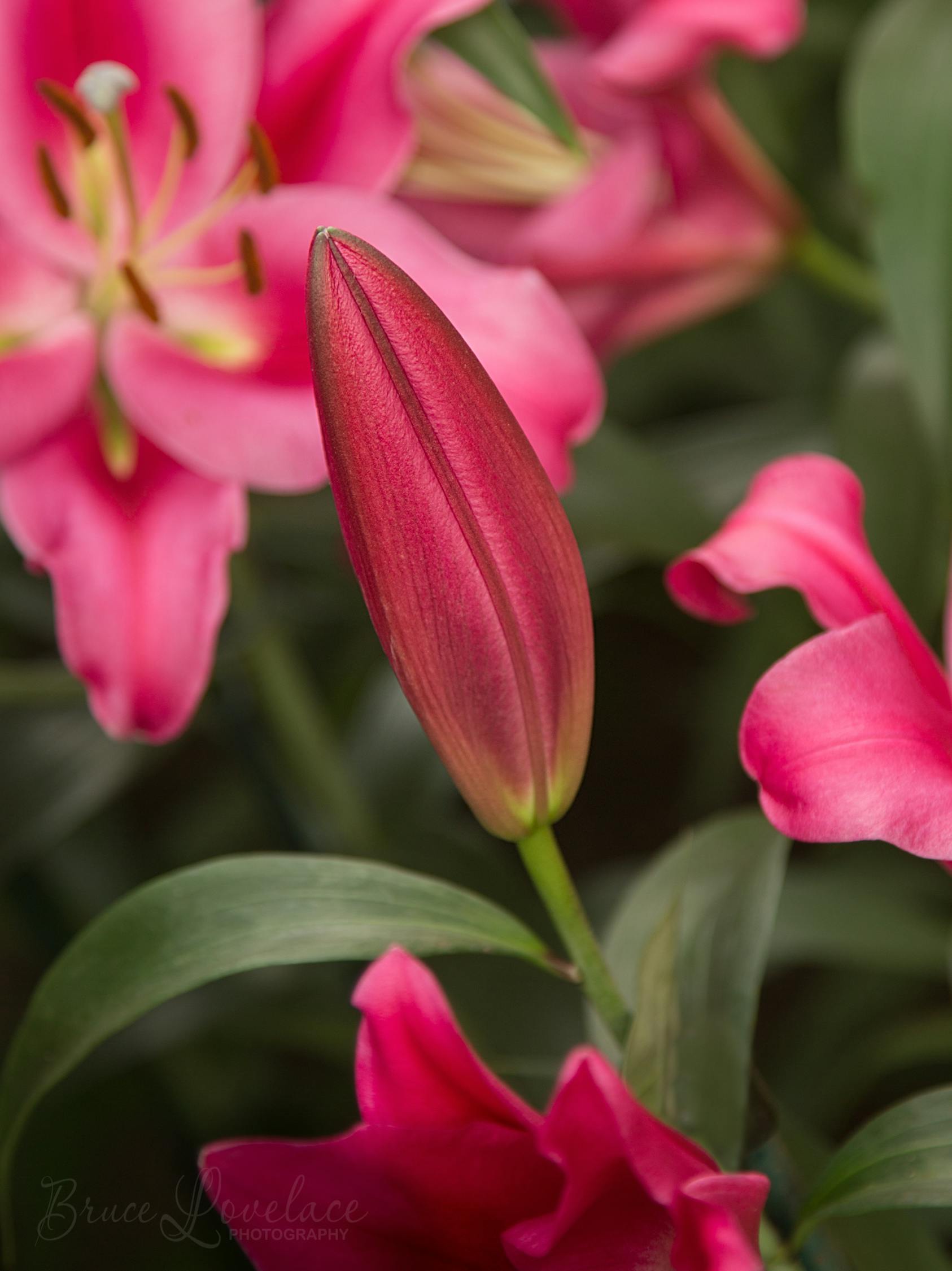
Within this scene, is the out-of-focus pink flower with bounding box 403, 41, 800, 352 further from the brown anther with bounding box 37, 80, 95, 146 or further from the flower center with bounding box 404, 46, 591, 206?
the brown anther with bounding box 37, 80, 95, 146

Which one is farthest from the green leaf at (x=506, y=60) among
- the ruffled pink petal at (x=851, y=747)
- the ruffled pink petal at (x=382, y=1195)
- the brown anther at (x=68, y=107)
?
the ruffled pink petal at (x=382, y=1195)

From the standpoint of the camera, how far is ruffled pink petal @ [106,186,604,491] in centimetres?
42

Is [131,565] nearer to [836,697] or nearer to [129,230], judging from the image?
[129,230]

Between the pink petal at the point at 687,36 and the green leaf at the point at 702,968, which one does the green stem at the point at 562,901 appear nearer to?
the green leaf at the point at 702,968

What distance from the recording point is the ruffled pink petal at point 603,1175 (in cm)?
29

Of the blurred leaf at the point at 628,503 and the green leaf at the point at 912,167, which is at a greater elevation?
the green leaf at the point at 912,167

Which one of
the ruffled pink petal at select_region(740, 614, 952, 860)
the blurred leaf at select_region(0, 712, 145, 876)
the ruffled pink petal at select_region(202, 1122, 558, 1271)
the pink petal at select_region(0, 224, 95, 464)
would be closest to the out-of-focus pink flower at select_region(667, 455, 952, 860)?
the ruffled pink petal at select_region(740, 614, 952, 860)

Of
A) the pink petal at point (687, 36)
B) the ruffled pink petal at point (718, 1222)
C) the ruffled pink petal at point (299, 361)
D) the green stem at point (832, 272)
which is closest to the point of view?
the ruffled pink petal at point (718, 1222)

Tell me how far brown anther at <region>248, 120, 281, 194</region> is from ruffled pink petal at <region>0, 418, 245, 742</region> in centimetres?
10

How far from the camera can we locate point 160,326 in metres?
0.46

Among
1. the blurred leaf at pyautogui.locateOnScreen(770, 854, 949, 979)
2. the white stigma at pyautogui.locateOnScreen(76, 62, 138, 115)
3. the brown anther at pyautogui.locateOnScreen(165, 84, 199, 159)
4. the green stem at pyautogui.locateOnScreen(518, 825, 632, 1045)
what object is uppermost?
the white stigma at pyautogui.locateOnScreen(76, 62, 138, 115)

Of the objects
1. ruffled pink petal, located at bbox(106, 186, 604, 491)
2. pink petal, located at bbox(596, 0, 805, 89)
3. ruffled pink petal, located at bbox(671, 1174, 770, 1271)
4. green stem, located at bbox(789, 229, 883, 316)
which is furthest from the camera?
green stem, located at bbox(789, 229, 883, 316)

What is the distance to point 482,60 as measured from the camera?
490mm

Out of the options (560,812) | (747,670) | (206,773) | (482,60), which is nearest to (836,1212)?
(560,812)
